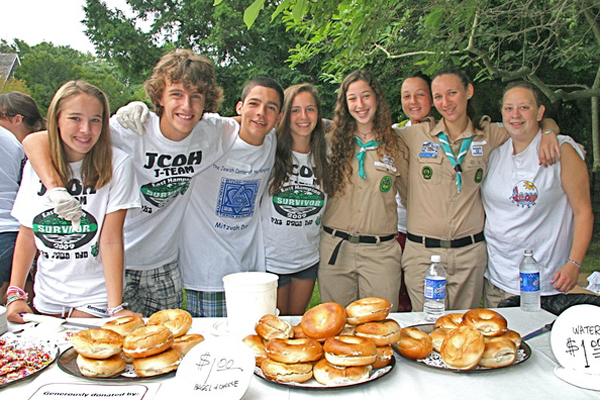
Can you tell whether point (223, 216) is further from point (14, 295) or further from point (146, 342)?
point (146, 342)

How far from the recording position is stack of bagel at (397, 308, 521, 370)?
1531mm

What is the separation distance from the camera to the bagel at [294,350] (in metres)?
1.45

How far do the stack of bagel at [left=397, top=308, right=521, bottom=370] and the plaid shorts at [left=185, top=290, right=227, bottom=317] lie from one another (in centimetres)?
171

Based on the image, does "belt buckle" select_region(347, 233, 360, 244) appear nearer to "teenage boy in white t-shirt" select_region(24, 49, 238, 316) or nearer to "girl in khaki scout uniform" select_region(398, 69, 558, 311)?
"girl in khaki scout uniform" select_region(398, 69, 558, 311)

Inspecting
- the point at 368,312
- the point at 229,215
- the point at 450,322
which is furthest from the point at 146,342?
the point at 229,215

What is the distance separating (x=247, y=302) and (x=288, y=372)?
0.42 meters

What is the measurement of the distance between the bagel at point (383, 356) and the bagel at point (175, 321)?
69 cm

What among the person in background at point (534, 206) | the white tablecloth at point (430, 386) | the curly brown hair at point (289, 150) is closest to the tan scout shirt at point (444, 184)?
the person in background at point (534, 206)

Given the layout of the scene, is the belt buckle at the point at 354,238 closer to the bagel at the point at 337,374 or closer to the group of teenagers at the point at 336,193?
the group of teenagers at the point at 336,193

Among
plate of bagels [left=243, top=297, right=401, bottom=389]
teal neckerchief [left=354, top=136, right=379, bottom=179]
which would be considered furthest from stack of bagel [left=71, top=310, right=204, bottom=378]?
teal neckerchief [left=354, top=136, right=379, bottom=179]

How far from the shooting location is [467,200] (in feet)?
10.2

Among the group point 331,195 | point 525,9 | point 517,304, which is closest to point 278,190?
point 331,195

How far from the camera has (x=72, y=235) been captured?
2.27 meters

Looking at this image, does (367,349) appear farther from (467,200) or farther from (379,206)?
(467,200)
